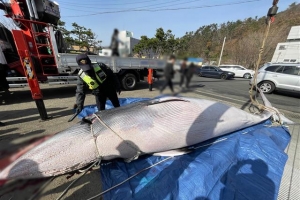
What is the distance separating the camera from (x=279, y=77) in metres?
7.25

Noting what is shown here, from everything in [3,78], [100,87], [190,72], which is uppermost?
[190,72]

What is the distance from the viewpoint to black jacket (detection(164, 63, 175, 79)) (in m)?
0.49

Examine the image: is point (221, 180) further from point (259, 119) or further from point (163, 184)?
point (259, 119)

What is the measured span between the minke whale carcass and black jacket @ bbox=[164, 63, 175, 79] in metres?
1.52

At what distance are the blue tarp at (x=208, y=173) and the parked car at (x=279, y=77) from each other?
19.2 ft

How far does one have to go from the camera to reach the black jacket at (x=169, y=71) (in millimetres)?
491

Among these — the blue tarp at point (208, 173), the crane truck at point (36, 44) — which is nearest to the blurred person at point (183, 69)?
the blue tarp at point (208, 173)

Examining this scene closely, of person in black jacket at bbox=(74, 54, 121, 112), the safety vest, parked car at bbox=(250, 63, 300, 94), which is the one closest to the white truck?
person in black jacket at bbox=(74, 54, 121, 112)

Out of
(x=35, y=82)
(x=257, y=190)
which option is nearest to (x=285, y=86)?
(x=257, y=190)

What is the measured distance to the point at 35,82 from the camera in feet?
12.2

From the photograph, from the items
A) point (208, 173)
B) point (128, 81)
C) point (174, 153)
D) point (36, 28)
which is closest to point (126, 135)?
point (174, 153)

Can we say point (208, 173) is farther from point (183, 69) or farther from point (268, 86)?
point (268, 86)

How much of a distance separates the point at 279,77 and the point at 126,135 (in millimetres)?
8504

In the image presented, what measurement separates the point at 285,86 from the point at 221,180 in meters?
7.63
